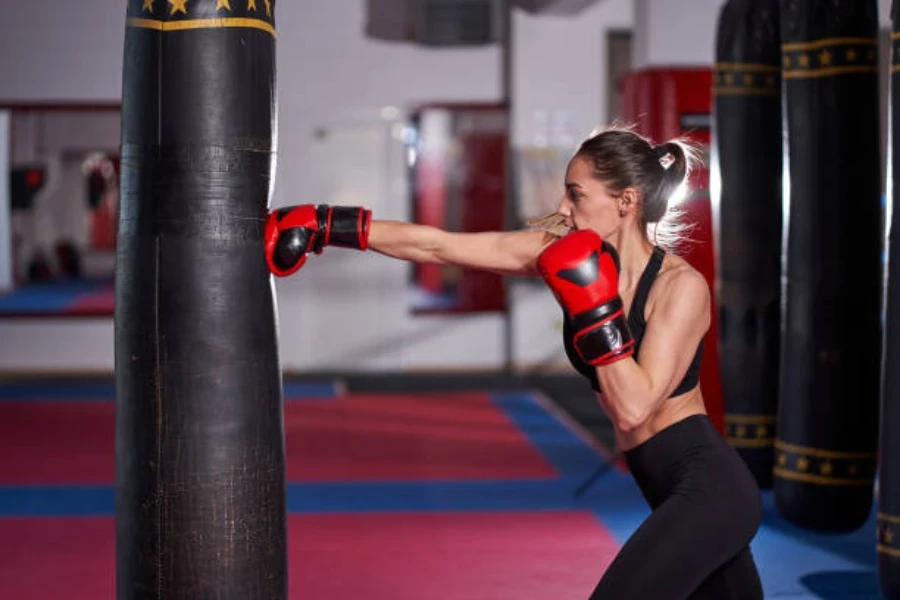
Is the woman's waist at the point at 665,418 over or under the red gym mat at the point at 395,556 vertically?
over

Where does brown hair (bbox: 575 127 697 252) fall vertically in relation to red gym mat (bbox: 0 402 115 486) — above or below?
above

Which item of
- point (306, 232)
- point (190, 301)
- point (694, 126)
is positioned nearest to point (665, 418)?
point (306, 232)

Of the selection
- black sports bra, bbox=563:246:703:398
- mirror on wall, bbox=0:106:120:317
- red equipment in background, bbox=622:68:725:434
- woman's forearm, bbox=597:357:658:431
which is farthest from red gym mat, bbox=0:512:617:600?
mirror on wall, bbox=0:106:120:317

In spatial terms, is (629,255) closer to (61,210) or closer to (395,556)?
(395,556)

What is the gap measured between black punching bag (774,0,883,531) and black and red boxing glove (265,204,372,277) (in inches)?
95.7

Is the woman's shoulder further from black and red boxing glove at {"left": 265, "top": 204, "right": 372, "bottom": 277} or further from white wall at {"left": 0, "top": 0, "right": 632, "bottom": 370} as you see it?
white wall at {"left": 0, "top": 0, "right": 632, "bottom": 370}

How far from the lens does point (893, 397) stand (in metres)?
3.64

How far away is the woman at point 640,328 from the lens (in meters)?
2.41

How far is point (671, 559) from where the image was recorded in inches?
94.8

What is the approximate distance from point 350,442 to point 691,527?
5188 mm

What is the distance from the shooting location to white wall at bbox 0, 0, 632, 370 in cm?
1062

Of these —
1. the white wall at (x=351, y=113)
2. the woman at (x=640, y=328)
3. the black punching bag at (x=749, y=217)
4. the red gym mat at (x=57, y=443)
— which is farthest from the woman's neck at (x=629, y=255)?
the white wall at (x=351, y=113)

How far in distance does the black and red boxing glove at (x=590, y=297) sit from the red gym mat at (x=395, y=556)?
6.43 feet

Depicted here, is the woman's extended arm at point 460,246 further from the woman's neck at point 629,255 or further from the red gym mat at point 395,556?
the red gym mat at point 395,556
